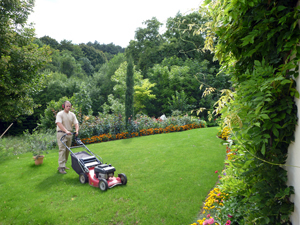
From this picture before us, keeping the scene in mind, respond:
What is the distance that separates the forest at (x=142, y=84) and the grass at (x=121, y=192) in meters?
4.09

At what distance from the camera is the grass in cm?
307

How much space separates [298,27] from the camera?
1173 mm

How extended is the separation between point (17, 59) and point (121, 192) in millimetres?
7400

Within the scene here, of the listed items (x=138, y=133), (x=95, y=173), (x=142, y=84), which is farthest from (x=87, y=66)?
(x=95, y=173)

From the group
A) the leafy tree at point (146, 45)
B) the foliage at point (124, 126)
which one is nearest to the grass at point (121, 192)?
the foliage at point (124, 126)

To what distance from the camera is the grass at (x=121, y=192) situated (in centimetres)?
307

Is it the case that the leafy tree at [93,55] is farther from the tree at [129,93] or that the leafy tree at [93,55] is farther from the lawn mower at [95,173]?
the lawn mower at [95,173]

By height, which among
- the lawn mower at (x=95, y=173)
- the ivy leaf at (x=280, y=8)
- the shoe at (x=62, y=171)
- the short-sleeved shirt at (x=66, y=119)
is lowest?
the shoe at (x=62, y=171)

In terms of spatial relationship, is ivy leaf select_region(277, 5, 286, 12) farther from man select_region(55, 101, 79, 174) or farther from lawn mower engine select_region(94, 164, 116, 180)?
man select_region(55, 101, 79, 174)

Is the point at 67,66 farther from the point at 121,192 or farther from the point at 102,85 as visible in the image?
the point at 121,192

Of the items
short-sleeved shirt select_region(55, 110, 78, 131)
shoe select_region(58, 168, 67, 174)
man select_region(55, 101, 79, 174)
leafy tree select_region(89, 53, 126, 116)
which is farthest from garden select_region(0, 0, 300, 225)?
leafy tree select_region(89, 53, 126, 116)

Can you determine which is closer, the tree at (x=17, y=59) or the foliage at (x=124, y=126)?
the tree at (x=17, y=59)

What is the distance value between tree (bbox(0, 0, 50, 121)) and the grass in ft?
10.1

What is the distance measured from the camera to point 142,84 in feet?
53.0
